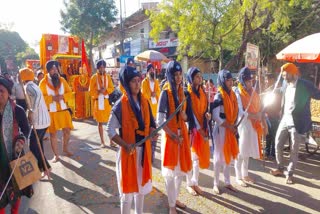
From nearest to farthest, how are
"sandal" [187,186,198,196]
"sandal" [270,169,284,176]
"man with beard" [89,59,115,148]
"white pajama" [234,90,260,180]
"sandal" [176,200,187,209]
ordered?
"sandal" [176,200,187,209], "sandal" [187,186,198,196], "white pajama" [234,90,260,180], "sandal" [270,169,284,176], "man with beard" [89,59,115,148]

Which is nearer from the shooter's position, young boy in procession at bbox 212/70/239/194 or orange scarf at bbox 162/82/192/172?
orange scarf at bbox 162/82/192/172

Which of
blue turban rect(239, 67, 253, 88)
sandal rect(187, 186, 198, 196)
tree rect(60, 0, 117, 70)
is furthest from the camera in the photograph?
tree rect(60, 0, 117, 70)

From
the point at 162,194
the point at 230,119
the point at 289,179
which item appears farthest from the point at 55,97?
the point at 289,179

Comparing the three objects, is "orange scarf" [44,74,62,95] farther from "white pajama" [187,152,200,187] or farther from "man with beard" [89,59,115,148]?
"white pajama" [187,152,200,187]

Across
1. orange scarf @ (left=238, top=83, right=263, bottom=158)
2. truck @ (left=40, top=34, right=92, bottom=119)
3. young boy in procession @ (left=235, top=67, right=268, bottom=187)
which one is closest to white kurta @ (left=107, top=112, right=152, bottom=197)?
young boy in procession @ (left=235, top=67, right=268, bottom=187)

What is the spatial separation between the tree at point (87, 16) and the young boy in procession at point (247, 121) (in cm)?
2555

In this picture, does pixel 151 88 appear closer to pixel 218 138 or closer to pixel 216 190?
pixel 218 138

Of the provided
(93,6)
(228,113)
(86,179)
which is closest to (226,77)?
(228,113)

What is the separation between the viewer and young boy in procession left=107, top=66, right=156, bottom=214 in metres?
3.15

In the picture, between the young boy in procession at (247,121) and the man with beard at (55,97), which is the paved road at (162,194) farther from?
the man with beard at (55,97)

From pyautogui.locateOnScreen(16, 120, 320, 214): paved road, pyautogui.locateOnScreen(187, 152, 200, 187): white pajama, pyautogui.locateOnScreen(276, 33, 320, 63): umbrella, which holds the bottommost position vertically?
pyautogui.locateOnScreen(16, 120, 320, 214): paved road

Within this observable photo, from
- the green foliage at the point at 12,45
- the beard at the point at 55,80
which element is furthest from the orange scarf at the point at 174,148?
the green foliage at the point at 12,45

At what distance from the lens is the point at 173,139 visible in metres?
3.80

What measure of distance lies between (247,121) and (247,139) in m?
0.28
